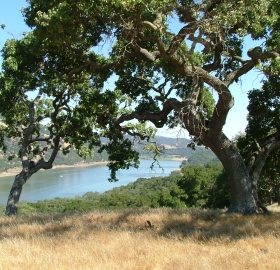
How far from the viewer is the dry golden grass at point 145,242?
4859 mm

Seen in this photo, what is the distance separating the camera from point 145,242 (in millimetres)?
5996

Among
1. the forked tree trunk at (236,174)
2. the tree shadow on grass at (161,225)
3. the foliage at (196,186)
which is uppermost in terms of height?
the forked tree trunk at (236,174)

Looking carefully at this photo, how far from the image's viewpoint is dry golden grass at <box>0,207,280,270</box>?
4.86 m

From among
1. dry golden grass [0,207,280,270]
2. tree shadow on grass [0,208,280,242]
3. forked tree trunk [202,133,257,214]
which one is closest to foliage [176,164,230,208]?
forked tree trunk [202,133,257,214]

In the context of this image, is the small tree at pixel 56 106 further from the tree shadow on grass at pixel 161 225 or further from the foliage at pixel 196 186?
the foliage at pixel 196 186

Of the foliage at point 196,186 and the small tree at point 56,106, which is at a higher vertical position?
the small tree at point 56,106

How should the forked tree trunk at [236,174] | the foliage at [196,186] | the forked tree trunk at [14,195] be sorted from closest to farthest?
the forked tree trunk at [236,174] → the forked tree trunk at [14,195] → the foliage at [196,186]

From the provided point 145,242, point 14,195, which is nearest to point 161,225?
point 145,242

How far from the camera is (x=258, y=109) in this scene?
10.7 meters

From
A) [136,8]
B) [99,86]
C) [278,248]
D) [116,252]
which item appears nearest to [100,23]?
[136,8]

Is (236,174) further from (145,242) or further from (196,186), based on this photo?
(196,186)

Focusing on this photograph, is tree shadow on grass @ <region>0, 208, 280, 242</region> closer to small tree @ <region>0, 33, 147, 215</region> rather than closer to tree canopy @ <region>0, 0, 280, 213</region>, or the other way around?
tree canopy @ <region>0, 0, 280, 213</region>

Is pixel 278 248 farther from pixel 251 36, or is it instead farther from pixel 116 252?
pixel 251 36

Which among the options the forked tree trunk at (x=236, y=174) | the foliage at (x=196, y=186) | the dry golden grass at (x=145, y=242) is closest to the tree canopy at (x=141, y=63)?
the forked tree trunk at (x=236, y=174)
